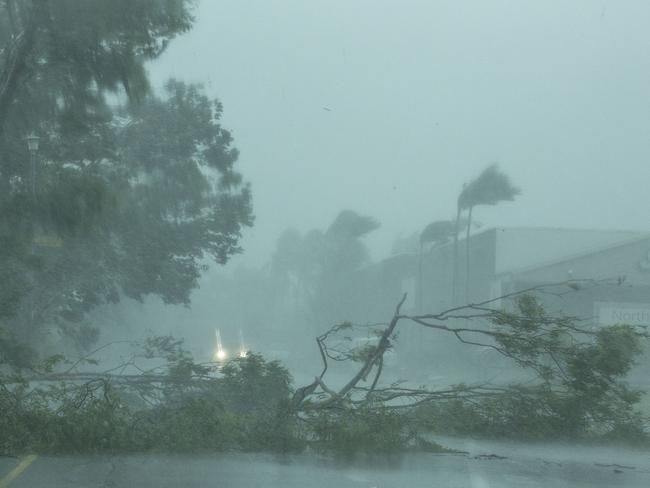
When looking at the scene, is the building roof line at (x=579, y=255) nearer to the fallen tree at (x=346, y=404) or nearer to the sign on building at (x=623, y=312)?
the sign on building at (x=623, y=312)

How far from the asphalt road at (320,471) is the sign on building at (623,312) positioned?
1235 cm

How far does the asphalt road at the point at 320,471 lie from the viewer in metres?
7.91

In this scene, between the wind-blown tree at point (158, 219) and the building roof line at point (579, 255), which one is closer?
the wind-blown tree at point (158, 219)

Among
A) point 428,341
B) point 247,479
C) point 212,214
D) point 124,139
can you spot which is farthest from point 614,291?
point 247,479

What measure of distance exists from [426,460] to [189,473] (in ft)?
8.32

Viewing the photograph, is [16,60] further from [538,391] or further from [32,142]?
[538,391]

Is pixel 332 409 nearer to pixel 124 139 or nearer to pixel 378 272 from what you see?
pixel 124 139

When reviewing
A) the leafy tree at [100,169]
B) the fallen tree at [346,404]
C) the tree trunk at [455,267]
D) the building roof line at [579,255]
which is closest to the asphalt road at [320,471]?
the fallen tree at [346,404]

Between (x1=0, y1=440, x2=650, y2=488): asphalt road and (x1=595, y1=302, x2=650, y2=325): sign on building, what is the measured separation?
12.3 meters

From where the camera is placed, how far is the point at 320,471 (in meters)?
8.60

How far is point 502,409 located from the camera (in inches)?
424

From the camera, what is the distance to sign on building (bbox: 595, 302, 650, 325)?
855 inches

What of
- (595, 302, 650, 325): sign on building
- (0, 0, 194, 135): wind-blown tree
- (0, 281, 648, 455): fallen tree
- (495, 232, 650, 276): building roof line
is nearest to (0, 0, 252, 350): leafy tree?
(0, 0, 194, 135): wind-blown tree

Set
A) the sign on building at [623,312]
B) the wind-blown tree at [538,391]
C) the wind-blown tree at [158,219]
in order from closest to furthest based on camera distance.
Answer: the wind-blown tree at [538,391]
the wind-blown tree at [158,219]
the sign on building at [623,312]
